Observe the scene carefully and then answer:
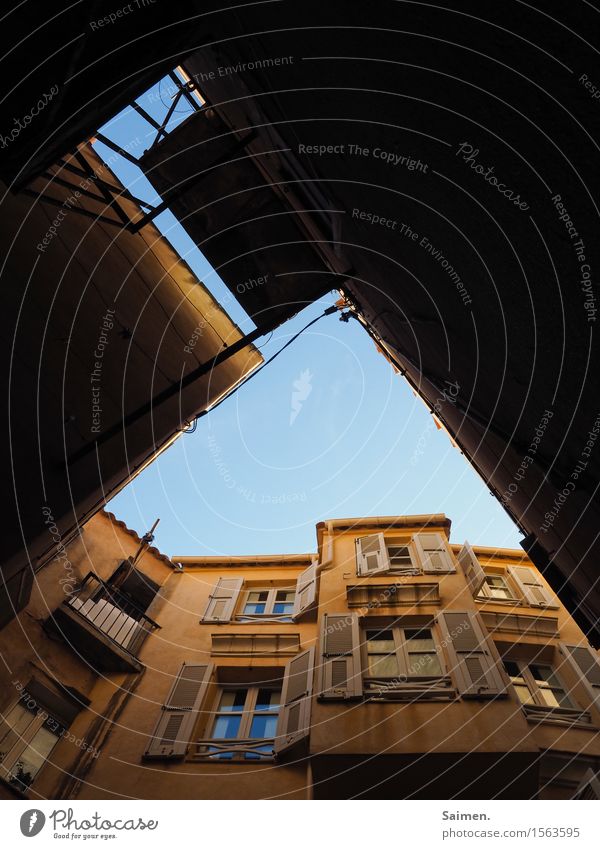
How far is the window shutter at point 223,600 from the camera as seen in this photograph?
1213 cm

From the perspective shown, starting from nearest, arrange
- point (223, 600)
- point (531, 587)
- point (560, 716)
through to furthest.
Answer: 1. point (560, 716)
2. point (531, 587)
3. point (223, 600)

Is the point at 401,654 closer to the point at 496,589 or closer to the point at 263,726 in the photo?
the point at 263,726

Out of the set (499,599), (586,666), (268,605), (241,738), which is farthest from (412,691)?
(268,605)

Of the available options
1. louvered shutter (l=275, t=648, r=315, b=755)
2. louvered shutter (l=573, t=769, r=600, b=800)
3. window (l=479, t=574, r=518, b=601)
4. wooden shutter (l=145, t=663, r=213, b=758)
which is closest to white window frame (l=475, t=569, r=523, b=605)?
window (l=479, t=574, r=518, b=601)

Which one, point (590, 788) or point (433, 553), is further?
point (433, 553)

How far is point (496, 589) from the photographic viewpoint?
12.9 m

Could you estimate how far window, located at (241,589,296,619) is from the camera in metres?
12.6

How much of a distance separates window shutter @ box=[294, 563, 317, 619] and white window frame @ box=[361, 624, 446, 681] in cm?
186

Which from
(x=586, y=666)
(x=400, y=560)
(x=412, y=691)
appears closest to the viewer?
(x=412, y=691)

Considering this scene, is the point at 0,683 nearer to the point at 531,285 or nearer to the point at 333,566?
the point at 333,566

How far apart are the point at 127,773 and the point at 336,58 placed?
37.8 feet

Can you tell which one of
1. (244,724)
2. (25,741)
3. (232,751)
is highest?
(244,724)

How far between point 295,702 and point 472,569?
5.79 meters

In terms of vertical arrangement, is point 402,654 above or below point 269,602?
below
